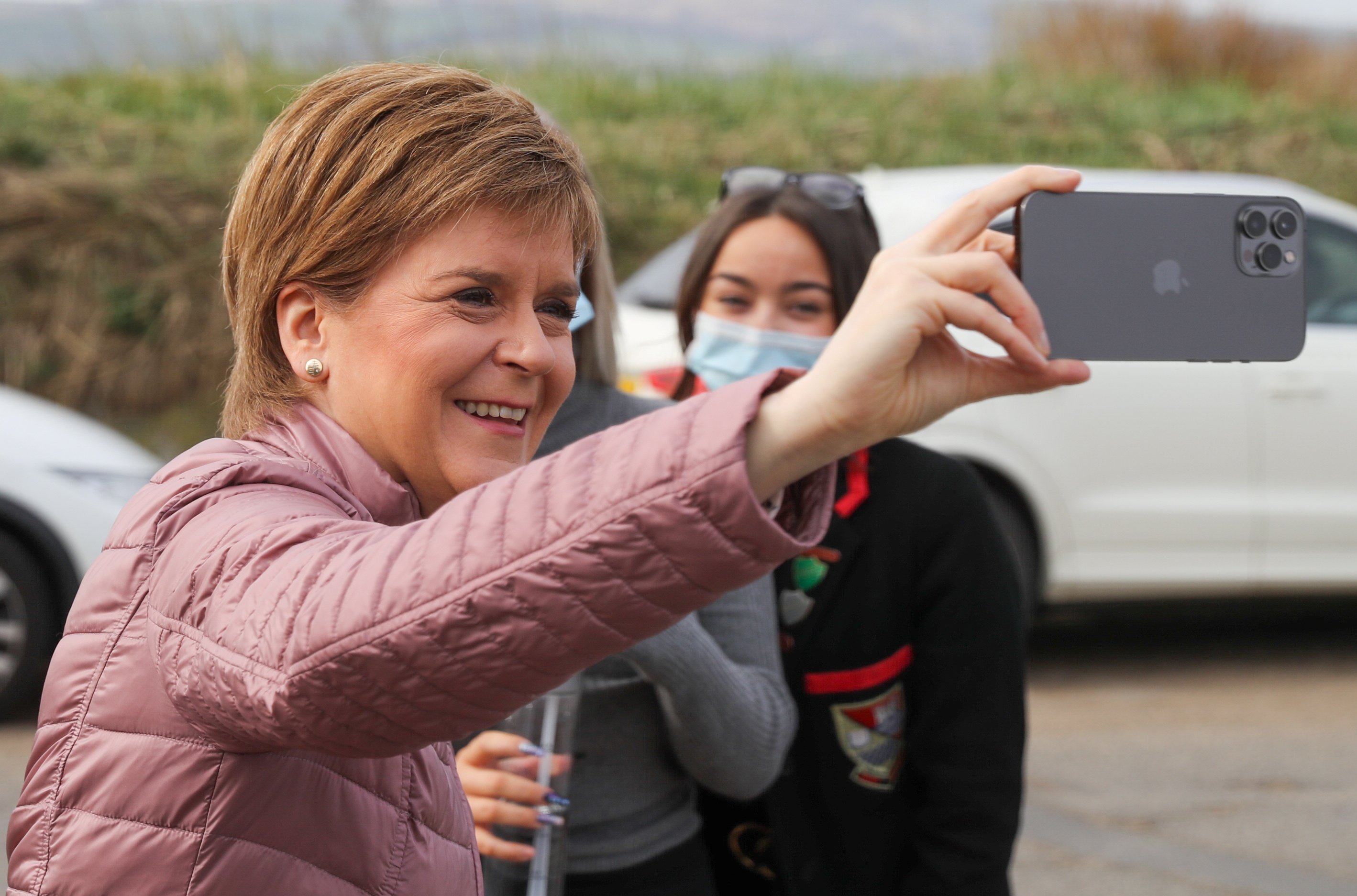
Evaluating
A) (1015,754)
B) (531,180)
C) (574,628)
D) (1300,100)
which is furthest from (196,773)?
(1300,100)

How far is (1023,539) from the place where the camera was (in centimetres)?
632

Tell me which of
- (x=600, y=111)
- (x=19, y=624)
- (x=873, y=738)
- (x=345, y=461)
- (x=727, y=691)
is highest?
(x=345, y=461)

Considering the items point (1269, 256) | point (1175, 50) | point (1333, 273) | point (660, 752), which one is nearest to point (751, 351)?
point (660, 752)

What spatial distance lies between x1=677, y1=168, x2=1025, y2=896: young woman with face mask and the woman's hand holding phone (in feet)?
4.26

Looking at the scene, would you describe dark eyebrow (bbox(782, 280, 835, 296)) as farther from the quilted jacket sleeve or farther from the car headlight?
the car headlight

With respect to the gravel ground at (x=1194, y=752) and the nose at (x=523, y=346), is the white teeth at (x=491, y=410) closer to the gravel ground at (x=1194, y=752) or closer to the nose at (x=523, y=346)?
the nose at (x=523, y=346)

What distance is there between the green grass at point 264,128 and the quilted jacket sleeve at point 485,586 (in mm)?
6470

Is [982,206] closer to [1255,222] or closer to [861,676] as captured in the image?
[1255,222]

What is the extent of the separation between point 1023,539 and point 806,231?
12.2 ft

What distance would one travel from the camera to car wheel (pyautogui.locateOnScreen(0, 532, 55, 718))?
218 inches

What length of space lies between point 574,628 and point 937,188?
566cm

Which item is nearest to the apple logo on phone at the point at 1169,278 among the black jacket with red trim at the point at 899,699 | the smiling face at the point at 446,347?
the smiling face at the point at 446,347

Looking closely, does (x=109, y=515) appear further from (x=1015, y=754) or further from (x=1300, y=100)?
(x=1300, y=100)

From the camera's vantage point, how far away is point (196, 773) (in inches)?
47.9
